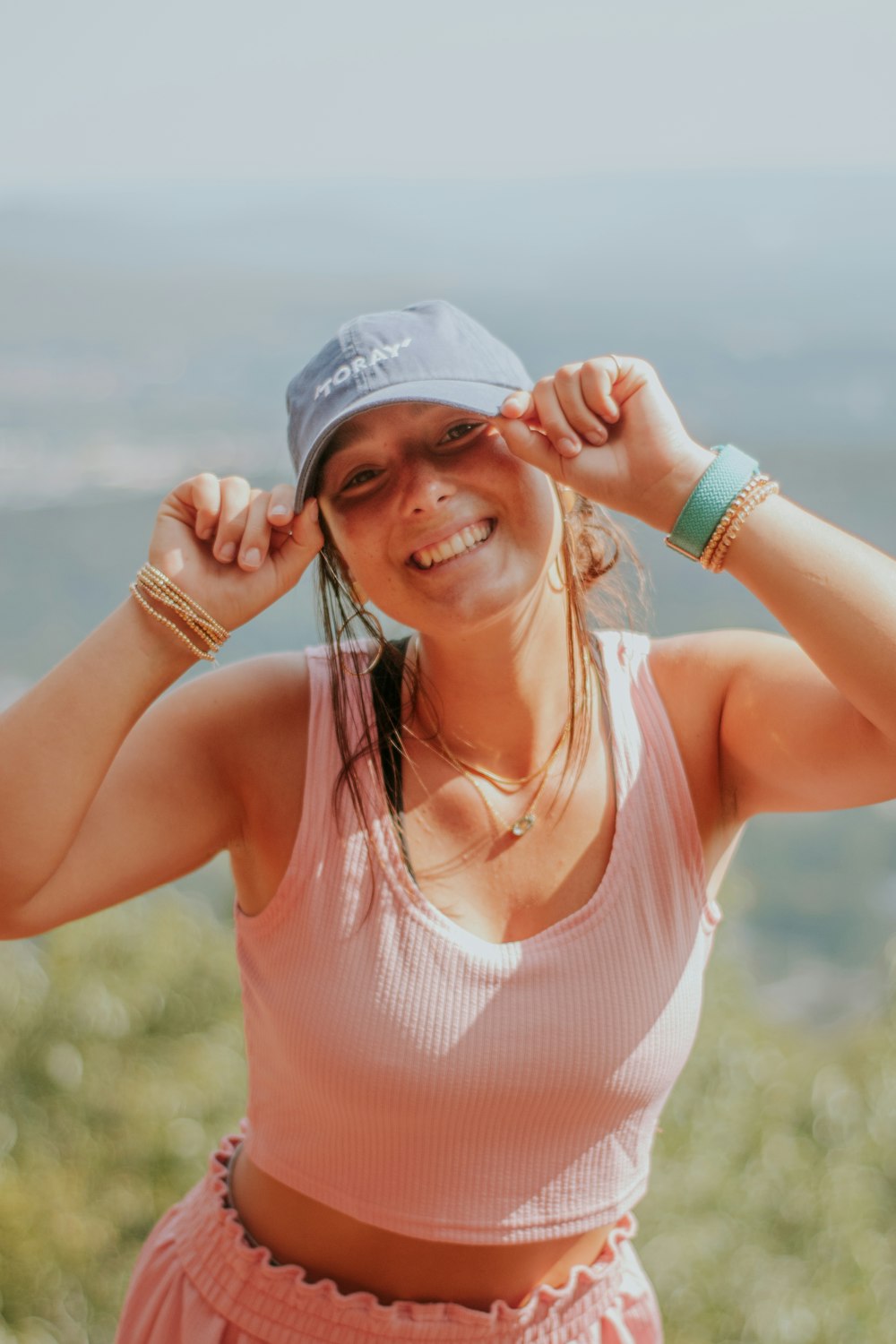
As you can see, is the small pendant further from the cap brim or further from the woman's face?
the cap brim

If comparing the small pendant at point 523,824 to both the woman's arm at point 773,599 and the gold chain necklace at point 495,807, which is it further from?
the woman's arm at point 773,599

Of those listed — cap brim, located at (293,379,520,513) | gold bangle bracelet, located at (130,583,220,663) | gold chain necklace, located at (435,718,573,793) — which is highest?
cap brim, located at (293,379,520,513)

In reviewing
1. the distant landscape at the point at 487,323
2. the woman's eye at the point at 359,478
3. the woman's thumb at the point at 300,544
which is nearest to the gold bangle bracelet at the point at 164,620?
the woman's thumb at the point at 300,544

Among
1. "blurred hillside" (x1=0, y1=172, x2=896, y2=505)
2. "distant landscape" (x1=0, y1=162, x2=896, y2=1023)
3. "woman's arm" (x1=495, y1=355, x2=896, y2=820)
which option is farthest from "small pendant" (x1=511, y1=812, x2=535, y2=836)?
"blurred hillside" (x1=0, y1=172, x2=896, y2=505)

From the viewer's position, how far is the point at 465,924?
1477 mm

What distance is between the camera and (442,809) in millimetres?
1596

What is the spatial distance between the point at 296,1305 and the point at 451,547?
0.88 metres

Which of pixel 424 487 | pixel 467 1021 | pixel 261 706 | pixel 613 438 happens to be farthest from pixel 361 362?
pixel 467 1021

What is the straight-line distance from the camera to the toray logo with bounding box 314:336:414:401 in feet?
4.67

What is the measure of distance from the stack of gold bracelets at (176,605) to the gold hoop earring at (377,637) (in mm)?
212

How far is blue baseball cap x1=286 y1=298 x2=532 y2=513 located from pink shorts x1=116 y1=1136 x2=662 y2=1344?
0.89 m

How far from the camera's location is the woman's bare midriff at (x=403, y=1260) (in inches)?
59.1

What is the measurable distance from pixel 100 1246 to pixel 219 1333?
2489 mm

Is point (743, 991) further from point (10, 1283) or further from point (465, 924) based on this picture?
point (465, 924)
